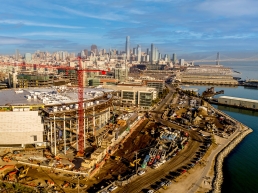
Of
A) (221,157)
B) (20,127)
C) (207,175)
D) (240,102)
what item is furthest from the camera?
(240,102)

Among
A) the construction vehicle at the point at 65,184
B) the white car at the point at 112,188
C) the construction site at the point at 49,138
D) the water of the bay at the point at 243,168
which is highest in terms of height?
the construction site at the point at 49,138

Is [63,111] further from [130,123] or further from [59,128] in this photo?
[130,123]

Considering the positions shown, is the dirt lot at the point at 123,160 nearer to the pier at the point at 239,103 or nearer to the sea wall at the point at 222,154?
the sea wall at the point at 222,154

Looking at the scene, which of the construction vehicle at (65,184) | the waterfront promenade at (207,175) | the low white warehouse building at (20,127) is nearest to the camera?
the construction vehicle at (65,184)

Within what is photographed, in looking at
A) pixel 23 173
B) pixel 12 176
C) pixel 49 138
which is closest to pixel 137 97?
pixel 49 138

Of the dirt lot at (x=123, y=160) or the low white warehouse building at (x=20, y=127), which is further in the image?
the low white warehouse building at (x=20, y=127)

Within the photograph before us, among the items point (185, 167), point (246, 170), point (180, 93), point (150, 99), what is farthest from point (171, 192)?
point (180, 93)

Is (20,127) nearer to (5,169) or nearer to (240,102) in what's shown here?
(5,169)

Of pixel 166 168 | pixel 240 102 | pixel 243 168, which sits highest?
pixel 240 102

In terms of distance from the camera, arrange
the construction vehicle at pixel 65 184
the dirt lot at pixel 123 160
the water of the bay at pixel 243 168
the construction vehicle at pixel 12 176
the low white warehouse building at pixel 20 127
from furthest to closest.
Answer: the low white warehouse building at pixel 20 127 < the water of the bay at pixel 243 168 < the dirt lot at pixel 123 160 < the construction vehicle at pixel 12 176 < the construction vehicle at pixel 65 184

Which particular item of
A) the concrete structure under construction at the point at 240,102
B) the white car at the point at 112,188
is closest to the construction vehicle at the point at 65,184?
the white car at the point at 112,188
